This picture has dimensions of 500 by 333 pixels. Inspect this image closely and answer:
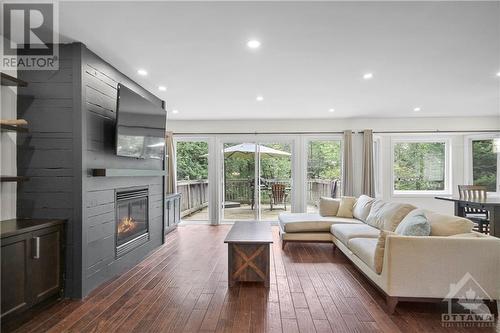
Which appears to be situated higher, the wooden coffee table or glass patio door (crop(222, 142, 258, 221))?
glass patio door (crop(222, 142, 258, 221))

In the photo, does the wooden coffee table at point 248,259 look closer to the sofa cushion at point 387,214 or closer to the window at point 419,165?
the sofa cushion at point 387,214

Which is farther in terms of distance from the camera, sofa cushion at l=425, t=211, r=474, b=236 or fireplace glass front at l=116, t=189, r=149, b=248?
fireplace glass front at l=116, t=189, r=149, b=248

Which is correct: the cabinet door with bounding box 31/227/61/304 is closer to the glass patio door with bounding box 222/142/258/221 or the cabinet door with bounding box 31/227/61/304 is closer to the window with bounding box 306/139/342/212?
the glass patio door with bounding box 222/142/258/221

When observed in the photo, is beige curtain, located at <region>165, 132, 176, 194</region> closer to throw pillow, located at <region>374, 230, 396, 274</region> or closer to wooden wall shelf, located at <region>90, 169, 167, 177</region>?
wooden wall shelf, located at <region>90, 169, 167, 177</region>

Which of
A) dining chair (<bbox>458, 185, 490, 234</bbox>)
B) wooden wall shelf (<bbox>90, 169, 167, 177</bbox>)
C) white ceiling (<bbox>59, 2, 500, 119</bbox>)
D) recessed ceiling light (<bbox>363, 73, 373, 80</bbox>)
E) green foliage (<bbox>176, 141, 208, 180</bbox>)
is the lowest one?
dining chair (<bbox>458, 185, 490, 234</bbox>)

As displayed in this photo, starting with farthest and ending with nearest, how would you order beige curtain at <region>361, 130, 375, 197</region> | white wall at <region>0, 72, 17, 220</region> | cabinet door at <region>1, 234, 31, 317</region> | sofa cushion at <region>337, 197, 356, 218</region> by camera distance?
beige curtain at <region>361, 130, 375, 197</region>
sofa cushion at <region>337, 197, 356, 218</region>
white wall at <region>0, 72, 17, 220</region>
cabinet door at <region>1, 234, 31, 317</region>

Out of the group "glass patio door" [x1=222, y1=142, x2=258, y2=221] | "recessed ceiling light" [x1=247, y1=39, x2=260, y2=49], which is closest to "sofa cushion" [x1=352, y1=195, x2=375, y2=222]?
"glass patio door" [x1=222, y1=142, x2=258, y2=221]

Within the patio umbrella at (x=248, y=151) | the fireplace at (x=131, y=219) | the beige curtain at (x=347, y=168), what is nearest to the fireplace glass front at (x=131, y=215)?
the fireplace at (x=131, y=219)

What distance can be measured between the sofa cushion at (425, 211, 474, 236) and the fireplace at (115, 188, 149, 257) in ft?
12.0

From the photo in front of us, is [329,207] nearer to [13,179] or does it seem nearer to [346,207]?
[346,207]

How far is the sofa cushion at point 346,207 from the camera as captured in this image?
16.9 ft

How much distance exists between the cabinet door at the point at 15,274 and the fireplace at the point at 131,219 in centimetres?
113

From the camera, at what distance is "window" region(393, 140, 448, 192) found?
6.66 meters

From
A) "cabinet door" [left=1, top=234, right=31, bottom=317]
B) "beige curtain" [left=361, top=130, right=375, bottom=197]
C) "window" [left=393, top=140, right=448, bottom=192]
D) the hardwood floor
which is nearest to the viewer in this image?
"cabinet door" [left=1, top=234, right=31, bottom=317]
